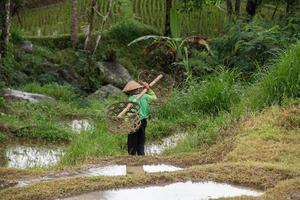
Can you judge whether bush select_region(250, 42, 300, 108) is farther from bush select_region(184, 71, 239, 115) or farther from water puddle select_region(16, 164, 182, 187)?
water puddle select_region(16, 164, 182, 187)

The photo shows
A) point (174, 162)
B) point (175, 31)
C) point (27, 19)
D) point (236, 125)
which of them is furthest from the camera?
point (27, 19)

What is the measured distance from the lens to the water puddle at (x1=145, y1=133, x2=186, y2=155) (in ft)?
34.9

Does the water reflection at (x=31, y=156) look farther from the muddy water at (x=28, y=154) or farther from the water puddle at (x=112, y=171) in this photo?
the water puddle at (x=112, y=171)

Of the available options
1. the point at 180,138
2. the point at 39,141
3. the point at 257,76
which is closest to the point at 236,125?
the point at 180,138

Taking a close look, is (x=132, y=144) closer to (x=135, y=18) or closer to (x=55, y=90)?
(x=55, y=90)

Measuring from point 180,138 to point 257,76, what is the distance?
2114mm

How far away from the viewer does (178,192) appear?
682cm

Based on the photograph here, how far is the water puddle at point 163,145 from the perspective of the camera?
1064 centimetres

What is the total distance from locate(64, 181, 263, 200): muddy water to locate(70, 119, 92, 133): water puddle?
4.94m

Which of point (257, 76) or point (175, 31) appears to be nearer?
point (257, 76)

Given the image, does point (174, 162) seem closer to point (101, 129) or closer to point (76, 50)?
point (101, 129)

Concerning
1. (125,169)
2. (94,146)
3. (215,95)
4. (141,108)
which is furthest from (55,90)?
(125,169)

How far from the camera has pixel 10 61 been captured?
1680 centimetres

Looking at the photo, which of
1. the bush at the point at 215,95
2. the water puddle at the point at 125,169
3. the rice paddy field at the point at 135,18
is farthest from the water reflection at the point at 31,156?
the rice paddy field at the point at 135,18
